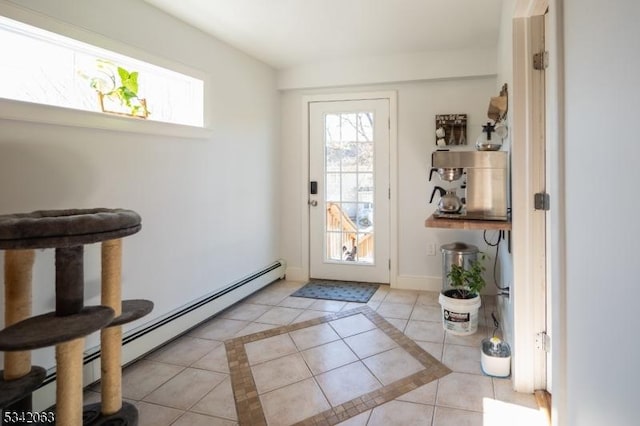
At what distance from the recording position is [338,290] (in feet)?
12.2

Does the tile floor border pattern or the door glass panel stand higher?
the door glass panel

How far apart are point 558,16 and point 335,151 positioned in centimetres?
288

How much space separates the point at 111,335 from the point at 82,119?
110 cm

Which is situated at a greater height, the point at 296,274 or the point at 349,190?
the point at 349,190

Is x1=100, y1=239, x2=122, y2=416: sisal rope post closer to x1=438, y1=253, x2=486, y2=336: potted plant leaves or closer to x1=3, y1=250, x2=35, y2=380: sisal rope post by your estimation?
x1=3, y1=250, x2=35, y2=380: sisal rope post

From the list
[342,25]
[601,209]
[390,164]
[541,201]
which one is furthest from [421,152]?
[601,209]

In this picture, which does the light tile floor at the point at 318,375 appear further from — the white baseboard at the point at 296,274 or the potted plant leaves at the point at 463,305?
the white baseboard at the point at 296,274

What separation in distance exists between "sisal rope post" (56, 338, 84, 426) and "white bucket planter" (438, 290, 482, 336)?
2.19 metres

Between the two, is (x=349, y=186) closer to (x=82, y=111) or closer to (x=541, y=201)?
(x=541, y=201)

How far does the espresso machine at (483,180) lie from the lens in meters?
2.12

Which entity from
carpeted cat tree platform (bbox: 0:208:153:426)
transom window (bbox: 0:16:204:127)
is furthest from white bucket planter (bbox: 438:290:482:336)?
transom window (bbox: 0:16:204:127)

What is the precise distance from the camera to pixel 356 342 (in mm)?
2555

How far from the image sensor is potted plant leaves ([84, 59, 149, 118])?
2166mm

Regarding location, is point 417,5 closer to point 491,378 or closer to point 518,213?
point 518,213
